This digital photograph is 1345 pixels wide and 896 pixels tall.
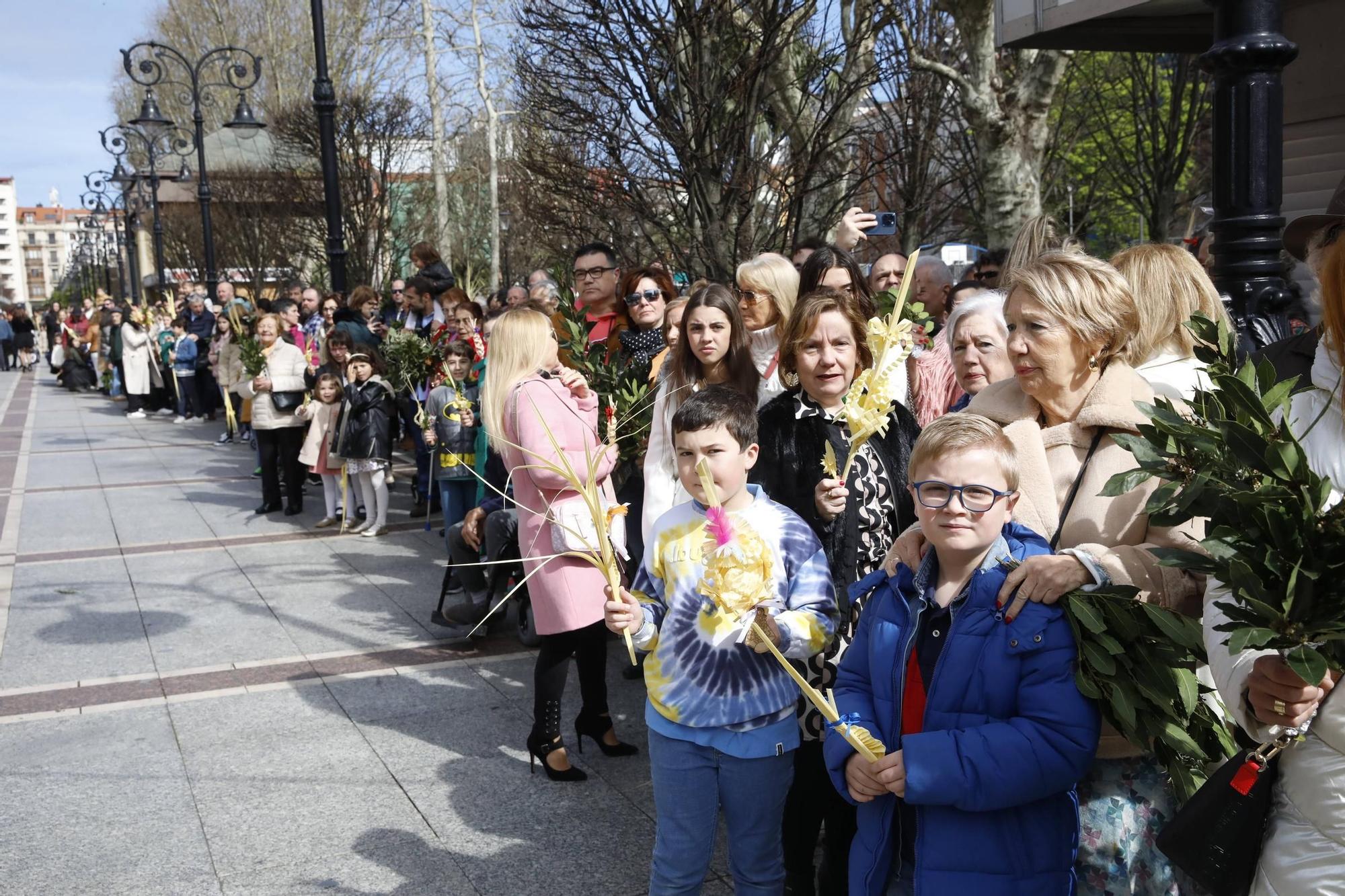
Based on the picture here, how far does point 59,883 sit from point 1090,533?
3712 mm

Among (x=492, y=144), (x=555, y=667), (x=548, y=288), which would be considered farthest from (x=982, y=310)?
(x=492, y=144)

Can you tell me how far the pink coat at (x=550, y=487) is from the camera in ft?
16.1

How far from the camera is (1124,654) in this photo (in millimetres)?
2453

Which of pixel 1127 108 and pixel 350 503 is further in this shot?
pixel 1127 108

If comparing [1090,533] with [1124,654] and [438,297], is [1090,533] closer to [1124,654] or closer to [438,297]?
[1124,654]

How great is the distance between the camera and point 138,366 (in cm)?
2238

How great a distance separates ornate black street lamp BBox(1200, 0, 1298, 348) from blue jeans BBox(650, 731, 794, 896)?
2174mm

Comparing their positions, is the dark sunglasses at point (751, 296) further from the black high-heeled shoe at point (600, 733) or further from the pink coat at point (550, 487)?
the black high-heeled shoe at point (600, 733)

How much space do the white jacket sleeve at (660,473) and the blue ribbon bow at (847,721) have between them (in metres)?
1.91

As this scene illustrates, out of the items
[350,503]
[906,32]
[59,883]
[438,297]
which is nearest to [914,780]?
[59,883]

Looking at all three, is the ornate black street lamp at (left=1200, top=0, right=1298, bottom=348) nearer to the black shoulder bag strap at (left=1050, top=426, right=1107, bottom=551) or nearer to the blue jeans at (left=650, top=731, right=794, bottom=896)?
the black shoulder bag strap at (left=1050, top=426, right=1107, bottom=551)

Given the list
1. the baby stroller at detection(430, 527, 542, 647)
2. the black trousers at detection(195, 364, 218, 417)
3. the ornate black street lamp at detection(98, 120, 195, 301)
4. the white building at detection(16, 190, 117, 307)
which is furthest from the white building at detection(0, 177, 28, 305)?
the baby stroller at detection(430, 527, 542, 647)

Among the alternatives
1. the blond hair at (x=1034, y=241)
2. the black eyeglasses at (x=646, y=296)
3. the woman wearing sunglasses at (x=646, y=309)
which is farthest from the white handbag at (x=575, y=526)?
the blond hair at (x=1034, y=241)

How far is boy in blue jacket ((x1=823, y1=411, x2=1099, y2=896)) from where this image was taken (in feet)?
8.04
